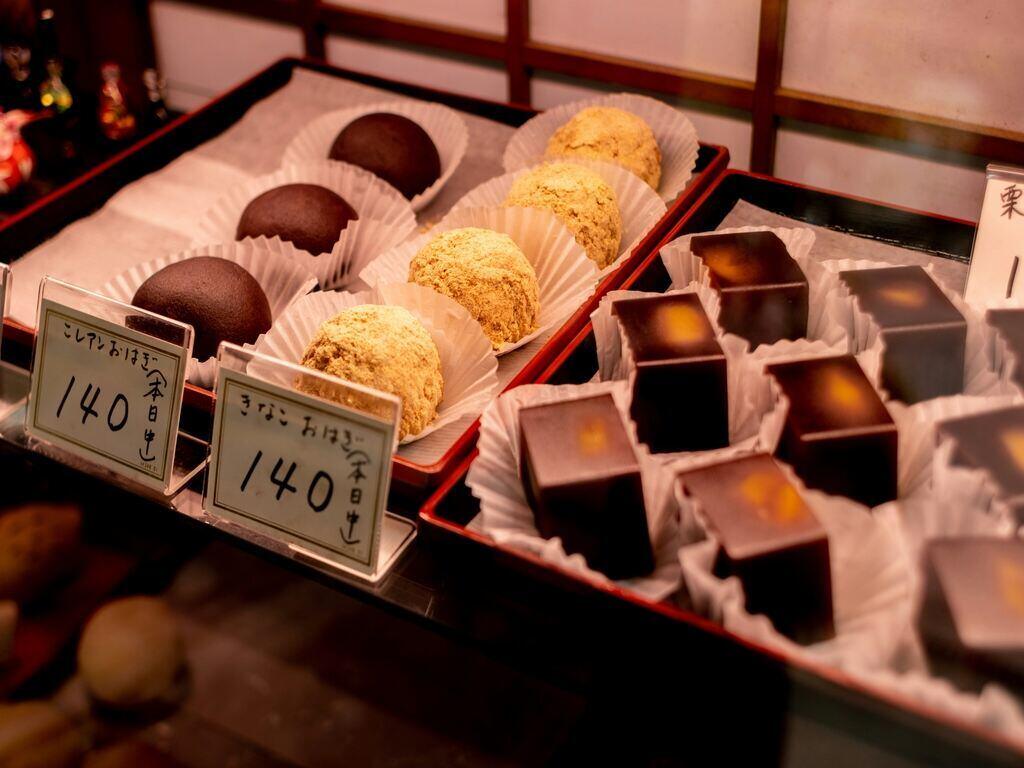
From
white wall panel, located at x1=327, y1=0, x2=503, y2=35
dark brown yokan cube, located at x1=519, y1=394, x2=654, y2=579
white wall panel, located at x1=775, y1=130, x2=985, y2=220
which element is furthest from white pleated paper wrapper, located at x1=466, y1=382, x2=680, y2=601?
white wall panel, located at x1=327, y1=0, x2=503, y2=35

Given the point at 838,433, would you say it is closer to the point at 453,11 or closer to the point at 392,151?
the point at 392,151

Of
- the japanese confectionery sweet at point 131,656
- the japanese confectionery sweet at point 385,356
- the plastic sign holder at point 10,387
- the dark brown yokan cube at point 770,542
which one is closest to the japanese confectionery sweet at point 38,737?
the japanese confectionery sweet at point 131,656

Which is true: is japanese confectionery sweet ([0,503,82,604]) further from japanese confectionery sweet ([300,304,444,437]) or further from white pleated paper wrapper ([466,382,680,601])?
white pleated paper wrapper ([466,382,680,601])

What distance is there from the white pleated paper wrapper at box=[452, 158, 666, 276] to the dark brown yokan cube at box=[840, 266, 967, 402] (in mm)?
484

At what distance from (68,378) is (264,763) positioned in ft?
2.32

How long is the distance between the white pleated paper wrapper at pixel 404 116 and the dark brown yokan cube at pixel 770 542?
3.63ft

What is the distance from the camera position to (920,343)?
1.16 m

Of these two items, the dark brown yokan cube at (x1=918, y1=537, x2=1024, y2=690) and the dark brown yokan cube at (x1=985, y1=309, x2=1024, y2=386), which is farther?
the dark brown yokan cube at (x1=985, y1=309, x2=1024, y2=386)

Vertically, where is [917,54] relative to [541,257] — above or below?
above

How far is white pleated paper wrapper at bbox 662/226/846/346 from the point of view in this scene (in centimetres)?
128

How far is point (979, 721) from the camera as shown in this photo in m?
0.79

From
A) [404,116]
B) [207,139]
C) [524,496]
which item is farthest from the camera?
[207,139]

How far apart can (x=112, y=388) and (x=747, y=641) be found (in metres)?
0.76

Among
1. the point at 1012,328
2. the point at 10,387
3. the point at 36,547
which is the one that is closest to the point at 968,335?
the point at 1012,328
